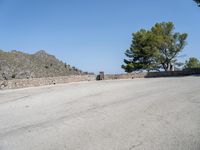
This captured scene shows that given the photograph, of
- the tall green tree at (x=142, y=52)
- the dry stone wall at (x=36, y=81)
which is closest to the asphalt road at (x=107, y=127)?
the dry stone wall at (x=36, y=81)

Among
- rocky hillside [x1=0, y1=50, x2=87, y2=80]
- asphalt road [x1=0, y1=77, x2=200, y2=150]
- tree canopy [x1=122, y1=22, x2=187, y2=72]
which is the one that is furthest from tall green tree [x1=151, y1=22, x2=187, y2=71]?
asphalt road [x1=0, y1=77, x2=200, y2=150]

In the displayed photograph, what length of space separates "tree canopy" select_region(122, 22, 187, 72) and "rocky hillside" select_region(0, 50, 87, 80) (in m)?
8.41

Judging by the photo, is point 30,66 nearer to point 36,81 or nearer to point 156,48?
point 36,81

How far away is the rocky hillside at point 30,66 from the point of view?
25969 millimetres

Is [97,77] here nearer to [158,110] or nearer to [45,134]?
[158,110]

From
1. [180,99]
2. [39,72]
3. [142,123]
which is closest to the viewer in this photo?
[142,123]

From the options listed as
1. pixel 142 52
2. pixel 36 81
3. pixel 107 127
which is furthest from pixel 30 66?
pixel 107 127

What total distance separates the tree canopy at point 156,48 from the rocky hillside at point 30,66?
27.6ft

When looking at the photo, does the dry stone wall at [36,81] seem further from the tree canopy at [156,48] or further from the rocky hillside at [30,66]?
the tree canopy at [156,48]

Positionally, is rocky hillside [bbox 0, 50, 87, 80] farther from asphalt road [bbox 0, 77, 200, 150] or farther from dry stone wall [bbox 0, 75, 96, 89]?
asphalt road [bbox 0, 77, 200, 150]

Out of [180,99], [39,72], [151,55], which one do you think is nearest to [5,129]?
[180,99]

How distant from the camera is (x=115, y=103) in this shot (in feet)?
29.1

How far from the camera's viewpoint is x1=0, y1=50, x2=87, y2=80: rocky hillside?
2597cm

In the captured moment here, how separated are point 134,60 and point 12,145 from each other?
30.2m
